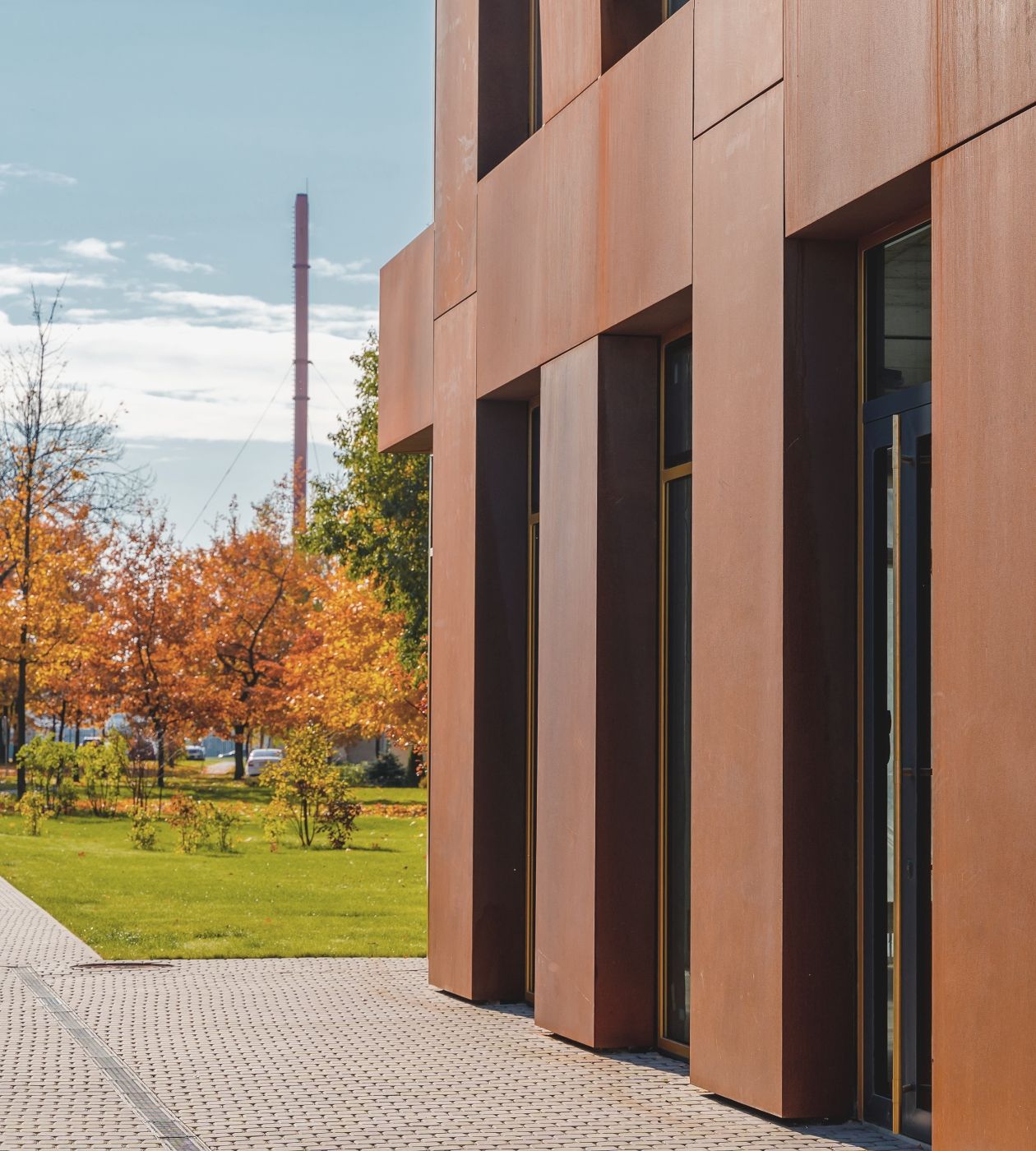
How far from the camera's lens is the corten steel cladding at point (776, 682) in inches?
272

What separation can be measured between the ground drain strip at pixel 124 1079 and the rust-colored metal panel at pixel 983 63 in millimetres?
4810

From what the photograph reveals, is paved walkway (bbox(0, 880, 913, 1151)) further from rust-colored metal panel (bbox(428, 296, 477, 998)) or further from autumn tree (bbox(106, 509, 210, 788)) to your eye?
autumn tree (bbox(106, 509, 210, 788))

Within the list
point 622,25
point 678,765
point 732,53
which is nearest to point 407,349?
point 622,25

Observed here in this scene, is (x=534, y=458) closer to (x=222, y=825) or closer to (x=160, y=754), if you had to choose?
(x=222, y=825)

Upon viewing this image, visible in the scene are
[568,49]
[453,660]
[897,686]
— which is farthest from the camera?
[453,660]

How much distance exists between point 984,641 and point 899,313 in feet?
6.43

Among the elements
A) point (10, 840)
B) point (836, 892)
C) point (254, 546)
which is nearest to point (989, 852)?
point (836, 892)

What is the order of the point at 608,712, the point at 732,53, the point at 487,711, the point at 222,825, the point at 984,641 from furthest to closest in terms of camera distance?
1. the point at 222,825
2. the point at 487,711
3. the point at 608,712
4. the point at 732,53
5. the point at 984,641

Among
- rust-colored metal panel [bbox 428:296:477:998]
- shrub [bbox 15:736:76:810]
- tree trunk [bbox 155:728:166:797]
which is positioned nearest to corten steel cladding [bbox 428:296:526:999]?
rust-colored metal panel [bbox 428:296:477:998]

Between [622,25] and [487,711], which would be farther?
[487,711]

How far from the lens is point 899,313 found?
695 cm

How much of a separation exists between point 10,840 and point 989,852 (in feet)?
73.7

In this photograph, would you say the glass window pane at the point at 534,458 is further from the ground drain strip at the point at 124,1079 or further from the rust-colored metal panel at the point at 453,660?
the ground drain strip at the point at 124,1079

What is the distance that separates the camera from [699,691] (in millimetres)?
7684
